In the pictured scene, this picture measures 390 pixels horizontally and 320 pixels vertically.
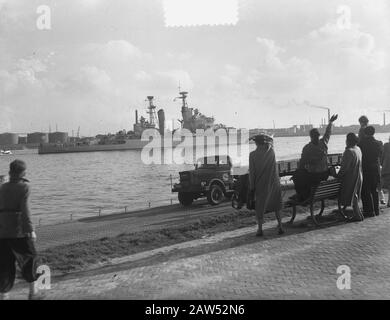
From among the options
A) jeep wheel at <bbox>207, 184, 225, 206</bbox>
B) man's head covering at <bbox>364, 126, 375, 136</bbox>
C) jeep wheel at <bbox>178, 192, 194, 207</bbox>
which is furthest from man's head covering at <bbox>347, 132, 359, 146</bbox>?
jeep wheel at <bbox>178, 192, 194, 207</bbox>

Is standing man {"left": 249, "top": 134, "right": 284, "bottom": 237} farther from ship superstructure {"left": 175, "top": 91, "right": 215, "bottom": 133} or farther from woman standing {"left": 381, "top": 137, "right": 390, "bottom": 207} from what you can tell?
ship superstructure {"left": 175, "top": 91, "right": 215, "bottom": 133}

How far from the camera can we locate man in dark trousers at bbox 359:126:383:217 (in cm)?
898

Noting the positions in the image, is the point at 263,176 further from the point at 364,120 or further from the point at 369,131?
the point at 364,120

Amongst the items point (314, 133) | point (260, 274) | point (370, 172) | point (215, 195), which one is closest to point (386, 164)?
point (370, 172)

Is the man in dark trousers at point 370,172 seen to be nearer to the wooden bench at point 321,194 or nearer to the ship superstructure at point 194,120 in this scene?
the wooden bench at point 321,194

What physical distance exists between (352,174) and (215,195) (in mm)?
6866

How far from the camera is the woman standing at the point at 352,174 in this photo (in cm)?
849

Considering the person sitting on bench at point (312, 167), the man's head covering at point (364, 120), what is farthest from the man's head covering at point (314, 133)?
the man's head covering at point (364, 120)

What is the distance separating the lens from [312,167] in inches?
329

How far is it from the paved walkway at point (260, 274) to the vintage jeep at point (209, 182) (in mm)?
7776

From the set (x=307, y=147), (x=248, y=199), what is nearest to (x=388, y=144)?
(x=307, y=147)

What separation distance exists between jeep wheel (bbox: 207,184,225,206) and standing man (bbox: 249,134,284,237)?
284 inches

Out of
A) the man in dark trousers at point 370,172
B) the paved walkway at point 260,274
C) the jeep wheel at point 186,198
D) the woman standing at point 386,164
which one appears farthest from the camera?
the jeep wheel at point 186,198

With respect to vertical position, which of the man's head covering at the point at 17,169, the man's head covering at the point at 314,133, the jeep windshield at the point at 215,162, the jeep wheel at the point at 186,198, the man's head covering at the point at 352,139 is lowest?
the jeep wheel at the point at 186,198
